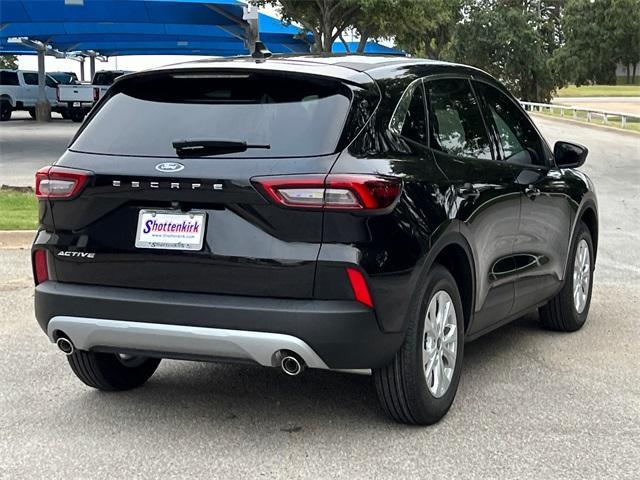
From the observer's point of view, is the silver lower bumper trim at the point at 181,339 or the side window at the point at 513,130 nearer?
the silver lower bumper trim at the point at 181,339

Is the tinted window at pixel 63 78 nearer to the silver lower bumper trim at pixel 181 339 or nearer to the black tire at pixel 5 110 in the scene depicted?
the black tire at pixel 5 110

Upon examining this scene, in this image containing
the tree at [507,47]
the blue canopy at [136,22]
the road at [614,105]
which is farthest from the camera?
the tree at [507,47]

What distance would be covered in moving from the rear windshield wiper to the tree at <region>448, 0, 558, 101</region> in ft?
230

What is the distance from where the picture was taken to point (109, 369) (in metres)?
5.36

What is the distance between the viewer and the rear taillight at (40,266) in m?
4.81

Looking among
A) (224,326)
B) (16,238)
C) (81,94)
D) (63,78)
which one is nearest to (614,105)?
(63,78)

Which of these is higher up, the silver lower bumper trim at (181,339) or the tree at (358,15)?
the tree at (358,15)

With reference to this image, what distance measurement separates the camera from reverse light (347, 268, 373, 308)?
169 inches

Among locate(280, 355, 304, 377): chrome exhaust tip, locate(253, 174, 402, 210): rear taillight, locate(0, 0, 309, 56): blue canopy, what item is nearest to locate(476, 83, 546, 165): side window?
locate(253, 174, 402, 210): rear taillight

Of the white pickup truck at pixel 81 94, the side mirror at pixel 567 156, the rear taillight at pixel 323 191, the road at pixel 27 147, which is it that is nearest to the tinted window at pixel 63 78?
the white pickup truck at pixel 81 94

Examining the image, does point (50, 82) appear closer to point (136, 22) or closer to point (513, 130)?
point (136, 22)

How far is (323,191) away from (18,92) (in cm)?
4369

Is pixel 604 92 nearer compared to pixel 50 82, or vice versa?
pixel 50 82

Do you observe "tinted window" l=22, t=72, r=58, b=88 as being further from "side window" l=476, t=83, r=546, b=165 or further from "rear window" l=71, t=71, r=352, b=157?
"rear window" l=71, t=71, r=352, b=157
